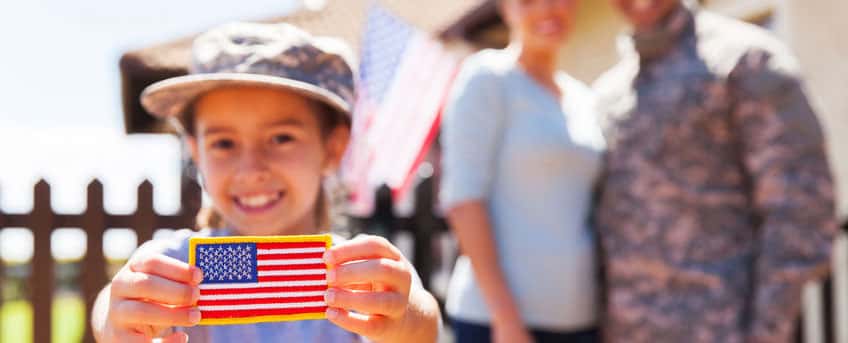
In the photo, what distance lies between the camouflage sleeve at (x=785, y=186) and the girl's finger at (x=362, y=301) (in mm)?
1499

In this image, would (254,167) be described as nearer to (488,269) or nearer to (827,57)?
(488,269)

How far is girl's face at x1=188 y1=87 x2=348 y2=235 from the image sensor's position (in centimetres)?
178

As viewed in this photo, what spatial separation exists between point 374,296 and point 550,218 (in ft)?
4.66

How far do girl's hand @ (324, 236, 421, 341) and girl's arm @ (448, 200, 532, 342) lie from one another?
4.16 ft

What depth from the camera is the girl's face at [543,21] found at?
2.72m

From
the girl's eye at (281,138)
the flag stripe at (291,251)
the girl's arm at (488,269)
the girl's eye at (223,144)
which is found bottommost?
the girl's arm at (488,269)

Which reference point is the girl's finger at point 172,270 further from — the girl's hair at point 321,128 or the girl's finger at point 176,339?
the girl's hair at point 321,128

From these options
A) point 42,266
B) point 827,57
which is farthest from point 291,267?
point 827,57

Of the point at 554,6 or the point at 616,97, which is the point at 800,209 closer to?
the point at 616,97

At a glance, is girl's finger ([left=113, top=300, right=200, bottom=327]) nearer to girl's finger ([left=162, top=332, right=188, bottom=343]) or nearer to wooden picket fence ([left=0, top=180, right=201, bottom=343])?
girl's finger ([left=162, top=332, right=188, bottom=343])

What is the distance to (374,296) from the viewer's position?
1.34 metres

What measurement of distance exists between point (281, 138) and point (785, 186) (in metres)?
1.48

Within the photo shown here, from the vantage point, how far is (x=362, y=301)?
4.35ft

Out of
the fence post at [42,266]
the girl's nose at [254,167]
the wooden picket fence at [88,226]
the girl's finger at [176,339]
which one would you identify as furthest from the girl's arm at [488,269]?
the fence post at [42,266]
